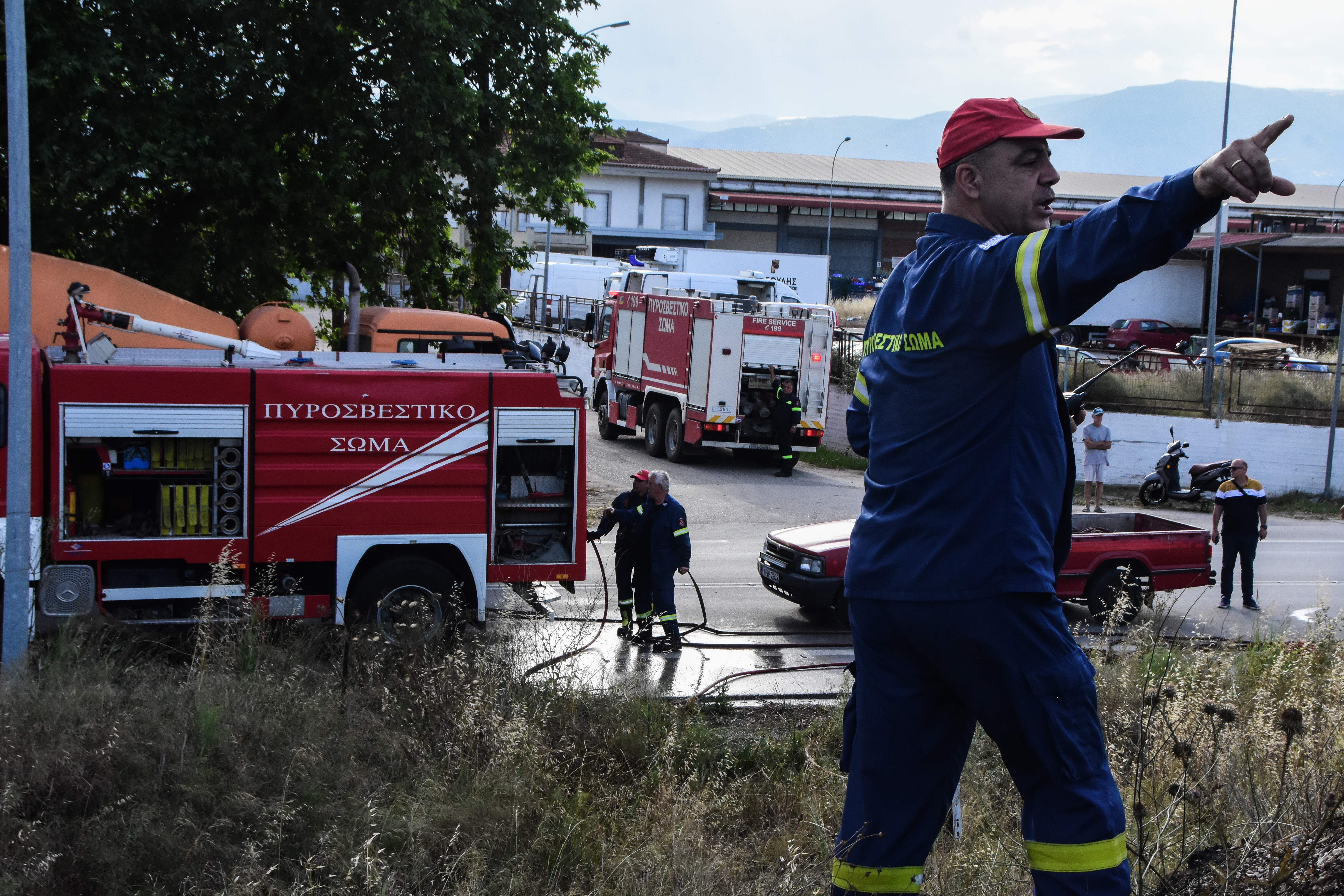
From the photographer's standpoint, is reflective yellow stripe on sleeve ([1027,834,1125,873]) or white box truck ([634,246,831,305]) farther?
white box truck ([634,246,831,305])

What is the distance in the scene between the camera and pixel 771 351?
22.3m

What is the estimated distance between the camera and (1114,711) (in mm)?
5750

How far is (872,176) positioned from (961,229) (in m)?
73.2

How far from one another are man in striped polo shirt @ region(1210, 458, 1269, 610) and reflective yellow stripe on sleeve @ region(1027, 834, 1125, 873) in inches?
488

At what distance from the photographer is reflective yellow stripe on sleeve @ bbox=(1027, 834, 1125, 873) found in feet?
7.64

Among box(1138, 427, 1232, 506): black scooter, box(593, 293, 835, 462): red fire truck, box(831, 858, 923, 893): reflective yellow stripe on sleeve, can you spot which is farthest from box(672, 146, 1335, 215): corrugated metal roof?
box(831, 858, 923, 893): reflective yellow stripe on sleeve

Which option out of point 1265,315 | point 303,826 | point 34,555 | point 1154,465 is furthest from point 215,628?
point 1265,315

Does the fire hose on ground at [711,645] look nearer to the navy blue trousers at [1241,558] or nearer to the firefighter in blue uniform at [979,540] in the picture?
the firefighter in blue uniform at [979,540]

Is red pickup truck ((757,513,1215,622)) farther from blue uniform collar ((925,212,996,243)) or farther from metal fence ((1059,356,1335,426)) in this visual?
metal fence ((1059,356,1335,426))

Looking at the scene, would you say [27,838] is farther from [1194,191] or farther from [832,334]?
[832,334]

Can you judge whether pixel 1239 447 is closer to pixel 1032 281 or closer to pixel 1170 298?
pixel 1032 281

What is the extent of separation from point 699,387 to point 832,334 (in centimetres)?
384

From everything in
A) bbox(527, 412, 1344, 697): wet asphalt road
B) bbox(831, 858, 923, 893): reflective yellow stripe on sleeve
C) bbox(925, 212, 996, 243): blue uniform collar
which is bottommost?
bbox(527, 412, 1344, 697): wet asphalt road

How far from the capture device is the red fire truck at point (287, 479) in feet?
28.2
